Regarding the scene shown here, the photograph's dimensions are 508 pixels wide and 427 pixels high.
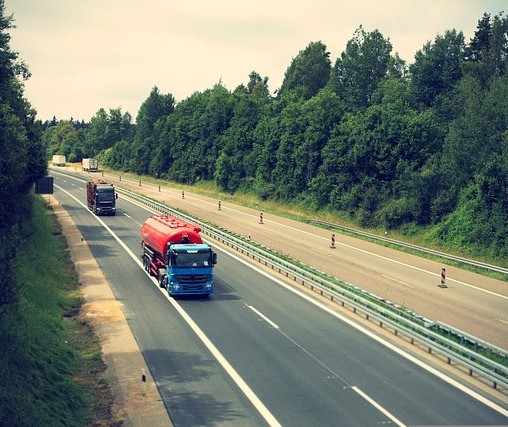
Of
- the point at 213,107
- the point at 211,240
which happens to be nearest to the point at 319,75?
the point at 213,107

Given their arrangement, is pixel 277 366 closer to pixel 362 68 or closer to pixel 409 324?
pixel 409 324

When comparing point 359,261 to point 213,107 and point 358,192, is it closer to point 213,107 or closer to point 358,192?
point 358,192

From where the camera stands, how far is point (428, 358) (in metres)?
22.3

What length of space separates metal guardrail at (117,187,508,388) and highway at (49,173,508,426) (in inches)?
40.2

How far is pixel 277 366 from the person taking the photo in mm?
21062

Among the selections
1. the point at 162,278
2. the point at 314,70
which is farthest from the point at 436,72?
the point at 162,278

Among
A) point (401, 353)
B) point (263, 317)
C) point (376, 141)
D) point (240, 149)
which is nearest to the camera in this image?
point (401, 353)

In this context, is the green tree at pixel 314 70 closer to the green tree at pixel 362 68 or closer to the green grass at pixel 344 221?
the green tree at pixel 362 68

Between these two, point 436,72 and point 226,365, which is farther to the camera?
point 436,72

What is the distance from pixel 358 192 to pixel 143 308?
38972 mm

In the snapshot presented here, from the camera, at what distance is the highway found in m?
17.1

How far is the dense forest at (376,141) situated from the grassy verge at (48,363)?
3260 centimetres

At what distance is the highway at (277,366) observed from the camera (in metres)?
17.1

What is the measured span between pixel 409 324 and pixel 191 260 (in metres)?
11.8
